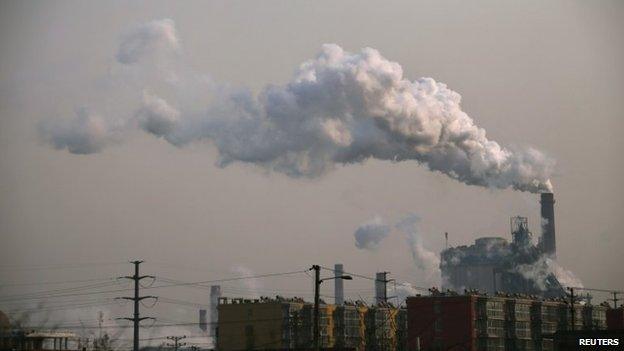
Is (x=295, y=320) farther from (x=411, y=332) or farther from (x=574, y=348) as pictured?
(x=574, y=348)

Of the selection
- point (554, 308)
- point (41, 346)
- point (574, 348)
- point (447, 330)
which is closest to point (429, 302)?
point (447, 330)

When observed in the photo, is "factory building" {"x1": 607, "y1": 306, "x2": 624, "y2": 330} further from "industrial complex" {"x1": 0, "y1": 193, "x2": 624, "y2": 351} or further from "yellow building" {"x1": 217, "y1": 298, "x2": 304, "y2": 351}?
"yellow building" {"x1": 217, "y1": 298, "x2": 304, "y2": 351}

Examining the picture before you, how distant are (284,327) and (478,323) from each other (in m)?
29.5

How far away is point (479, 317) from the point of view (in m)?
171

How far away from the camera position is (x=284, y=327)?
174 metres

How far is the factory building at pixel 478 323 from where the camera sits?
6545 inches

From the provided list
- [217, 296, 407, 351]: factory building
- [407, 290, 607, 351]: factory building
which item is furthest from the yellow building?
[407, 290, 607, 351]: factory building

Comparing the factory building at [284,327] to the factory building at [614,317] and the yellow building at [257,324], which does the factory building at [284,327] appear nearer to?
the yellow building at [257,324]

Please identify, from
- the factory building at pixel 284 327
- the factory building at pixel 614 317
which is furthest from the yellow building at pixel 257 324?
the factory building at pixel 614 317

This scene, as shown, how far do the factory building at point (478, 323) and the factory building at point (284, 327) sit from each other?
4570mm

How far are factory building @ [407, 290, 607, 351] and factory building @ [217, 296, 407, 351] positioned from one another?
4.57 m

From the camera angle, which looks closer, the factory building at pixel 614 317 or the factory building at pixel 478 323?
the factory building at pixel 478 323

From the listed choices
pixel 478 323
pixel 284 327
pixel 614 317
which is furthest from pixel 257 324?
pixel 614 317

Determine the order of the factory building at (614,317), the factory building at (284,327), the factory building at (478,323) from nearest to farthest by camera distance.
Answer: the factory building at (478,323) → the factory building at (284,327) → the factory building at (614,317)
